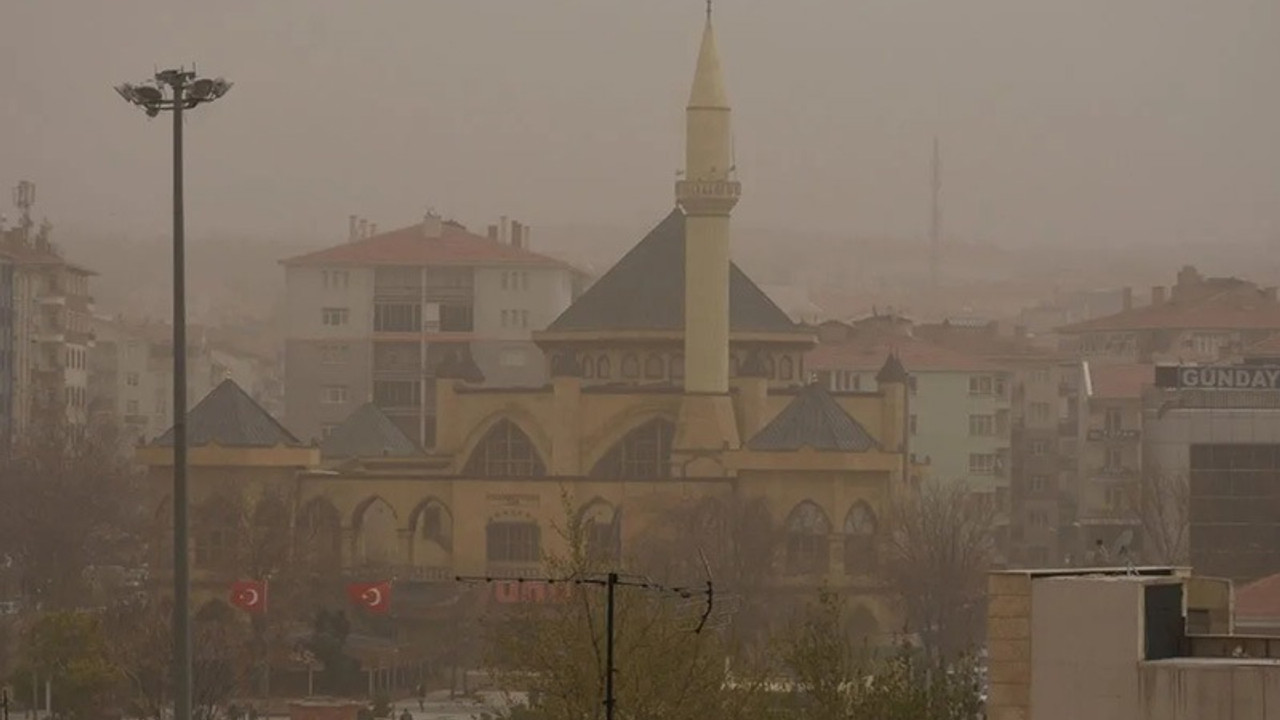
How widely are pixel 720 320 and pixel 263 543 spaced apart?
62.7ft

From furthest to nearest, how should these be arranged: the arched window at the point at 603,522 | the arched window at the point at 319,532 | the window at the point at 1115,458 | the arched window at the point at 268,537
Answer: the window at the point at 1115,458 < the arched window at the point at 603,522 < the arched window at the point at 319,532 < the arched window at the point at 268,537

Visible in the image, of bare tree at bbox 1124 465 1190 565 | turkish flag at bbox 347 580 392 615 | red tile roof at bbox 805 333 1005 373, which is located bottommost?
turkish flag at bbox 347 580 392 615

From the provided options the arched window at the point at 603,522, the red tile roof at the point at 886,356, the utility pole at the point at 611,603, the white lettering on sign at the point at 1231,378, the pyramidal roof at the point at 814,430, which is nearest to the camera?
the utility pole at the point at 611,603

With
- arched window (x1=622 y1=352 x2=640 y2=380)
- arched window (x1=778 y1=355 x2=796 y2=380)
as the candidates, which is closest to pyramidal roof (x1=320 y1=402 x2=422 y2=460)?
arched window (x1=622 y1=352 x2=640 y2=380)

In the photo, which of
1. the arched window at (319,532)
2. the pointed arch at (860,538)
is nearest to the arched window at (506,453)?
the arched window at (319,532)

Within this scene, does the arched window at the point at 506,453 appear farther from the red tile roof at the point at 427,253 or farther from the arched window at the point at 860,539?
the red tile roof at the point at 427,253

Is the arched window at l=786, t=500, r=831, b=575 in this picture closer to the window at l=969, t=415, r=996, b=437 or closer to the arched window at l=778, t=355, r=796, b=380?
the arched window at l=778, t=355, r=796, b=380

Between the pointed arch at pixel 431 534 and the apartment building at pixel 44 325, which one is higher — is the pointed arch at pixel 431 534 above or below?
below

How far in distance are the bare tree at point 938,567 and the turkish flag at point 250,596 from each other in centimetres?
1480

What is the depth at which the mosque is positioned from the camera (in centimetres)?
13150

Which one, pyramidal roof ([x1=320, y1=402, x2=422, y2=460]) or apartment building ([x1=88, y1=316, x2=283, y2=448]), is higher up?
apartment building ([x1=88, y1=316, x2=283, y2=448])

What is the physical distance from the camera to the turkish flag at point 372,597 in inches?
4690

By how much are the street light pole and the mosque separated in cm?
7243

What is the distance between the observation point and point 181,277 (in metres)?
50.4
